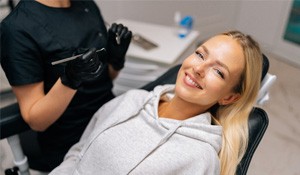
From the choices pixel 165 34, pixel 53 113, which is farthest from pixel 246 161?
pixel 165 34

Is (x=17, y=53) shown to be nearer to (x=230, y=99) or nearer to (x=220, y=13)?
(x=230, y=99)

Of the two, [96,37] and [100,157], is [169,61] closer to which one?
[96,37]

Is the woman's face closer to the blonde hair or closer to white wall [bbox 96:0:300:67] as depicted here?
the blonde hair

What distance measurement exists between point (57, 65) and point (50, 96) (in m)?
0.13

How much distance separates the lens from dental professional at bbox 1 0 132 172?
0.88m

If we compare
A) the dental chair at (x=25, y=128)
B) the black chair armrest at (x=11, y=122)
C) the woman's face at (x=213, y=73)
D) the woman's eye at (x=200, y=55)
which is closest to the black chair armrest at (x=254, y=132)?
the dental chair at (x=25, y=128)

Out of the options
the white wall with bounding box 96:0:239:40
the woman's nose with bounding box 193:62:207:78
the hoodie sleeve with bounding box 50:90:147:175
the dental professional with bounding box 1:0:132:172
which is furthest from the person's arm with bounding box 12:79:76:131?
the white wall with bounding box 96:0:239:40

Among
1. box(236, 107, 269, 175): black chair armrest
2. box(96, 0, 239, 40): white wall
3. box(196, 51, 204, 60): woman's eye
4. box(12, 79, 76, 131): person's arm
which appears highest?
box(196, 51, 204, 60): woman's eye

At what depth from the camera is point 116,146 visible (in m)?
0.83

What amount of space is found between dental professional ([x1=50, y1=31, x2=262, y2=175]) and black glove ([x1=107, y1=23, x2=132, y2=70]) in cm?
29

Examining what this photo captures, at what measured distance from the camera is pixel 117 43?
106 cm

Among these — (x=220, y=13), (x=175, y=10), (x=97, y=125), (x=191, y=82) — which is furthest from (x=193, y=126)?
(x=220, y=13)

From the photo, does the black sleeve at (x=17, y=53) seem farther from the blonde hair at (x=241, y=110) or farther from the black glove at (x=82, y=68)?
the blonde hair at (x=241, y=110)

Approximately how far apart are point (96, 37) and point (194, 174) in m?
0.64
